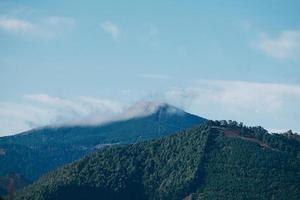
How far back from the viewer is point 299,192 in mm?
198000

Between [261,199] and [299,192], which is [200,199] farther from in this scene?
[299,192]

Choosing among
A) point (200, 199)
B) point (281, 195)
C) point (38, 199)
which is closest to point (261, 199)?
point (281, 195)

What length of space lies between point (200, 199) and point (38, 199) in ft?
209

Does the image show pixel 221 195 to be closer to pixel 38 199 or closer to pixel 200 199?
pixel 200 199

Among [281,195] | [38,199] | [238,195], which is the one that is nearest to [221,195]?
[238,195]

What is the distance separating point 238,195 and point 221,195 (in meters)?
6.61

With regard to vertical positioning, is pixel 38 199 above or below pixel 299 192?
below

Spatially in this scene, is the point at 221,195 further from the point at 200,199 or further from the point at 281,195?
the point at 281,195

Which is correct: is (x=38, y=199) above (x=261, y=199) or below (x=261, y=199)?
below

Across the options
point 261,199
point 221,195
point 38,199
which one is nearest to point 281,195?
point 261,199

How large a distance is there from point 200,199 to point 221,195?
842 cm

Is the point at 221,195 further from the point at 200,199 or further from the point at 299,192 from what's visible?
the point at 299,192

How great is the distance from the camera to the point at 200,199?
19988cm

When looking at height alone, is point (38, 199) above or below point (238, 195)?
below
